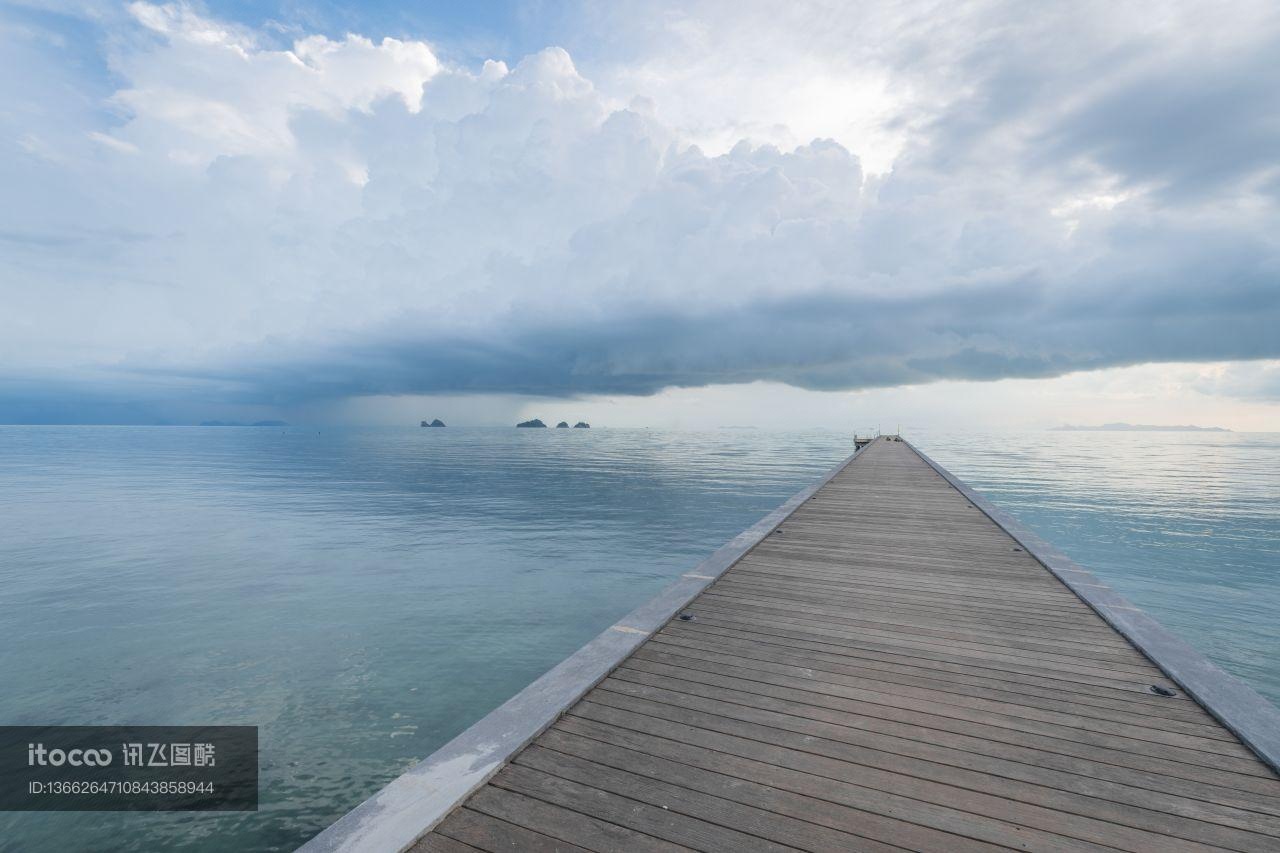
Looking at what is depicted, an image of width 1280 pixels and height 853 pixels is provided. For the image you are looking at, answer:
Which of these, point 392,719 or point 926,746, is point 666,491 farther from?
point 926,746

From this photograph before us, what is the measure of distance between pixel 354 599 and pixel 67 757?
5.90 m

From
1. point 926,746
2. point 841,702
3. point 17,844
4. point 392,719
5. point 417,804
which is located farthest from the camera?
point 392,719

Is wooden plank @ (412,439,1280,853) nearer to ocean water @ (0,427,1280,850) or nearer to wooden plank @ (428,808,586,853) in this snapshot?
wooden plank @ (428,808,586,853)

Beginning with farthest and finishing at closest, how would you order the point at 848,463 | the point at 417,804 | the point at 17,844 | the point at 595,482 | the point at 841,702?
1. the point at 595,482
2. the point at 848,463
3. the point at 17,844
4. the point at 841,702
5. the point at 417,804

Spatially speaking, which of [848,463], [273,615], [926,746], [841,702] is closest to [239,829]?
[841,702]

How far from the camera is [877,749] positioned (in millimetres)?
3965

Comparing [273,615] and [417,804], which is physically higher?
[417,804]

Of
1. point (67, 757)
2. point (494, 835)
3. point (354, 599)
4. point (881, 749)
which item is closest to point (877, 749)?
point (881, 749)

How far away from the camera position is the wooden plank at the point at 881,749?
3.21 m

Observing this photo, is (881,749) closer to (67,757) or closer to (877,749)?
(877,749)

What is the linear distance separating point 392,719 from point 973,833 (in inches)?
278

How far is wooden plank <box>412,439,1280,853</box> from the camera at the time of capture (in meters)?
3.21

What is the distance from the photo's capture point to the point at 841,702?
463cm

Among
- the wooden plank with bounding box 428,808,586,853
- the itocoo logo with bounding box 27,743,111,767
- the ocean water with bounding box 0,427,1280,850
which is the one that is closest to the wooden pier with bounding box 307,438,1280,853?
the wooden plank with bounding box 428,808,586,853
